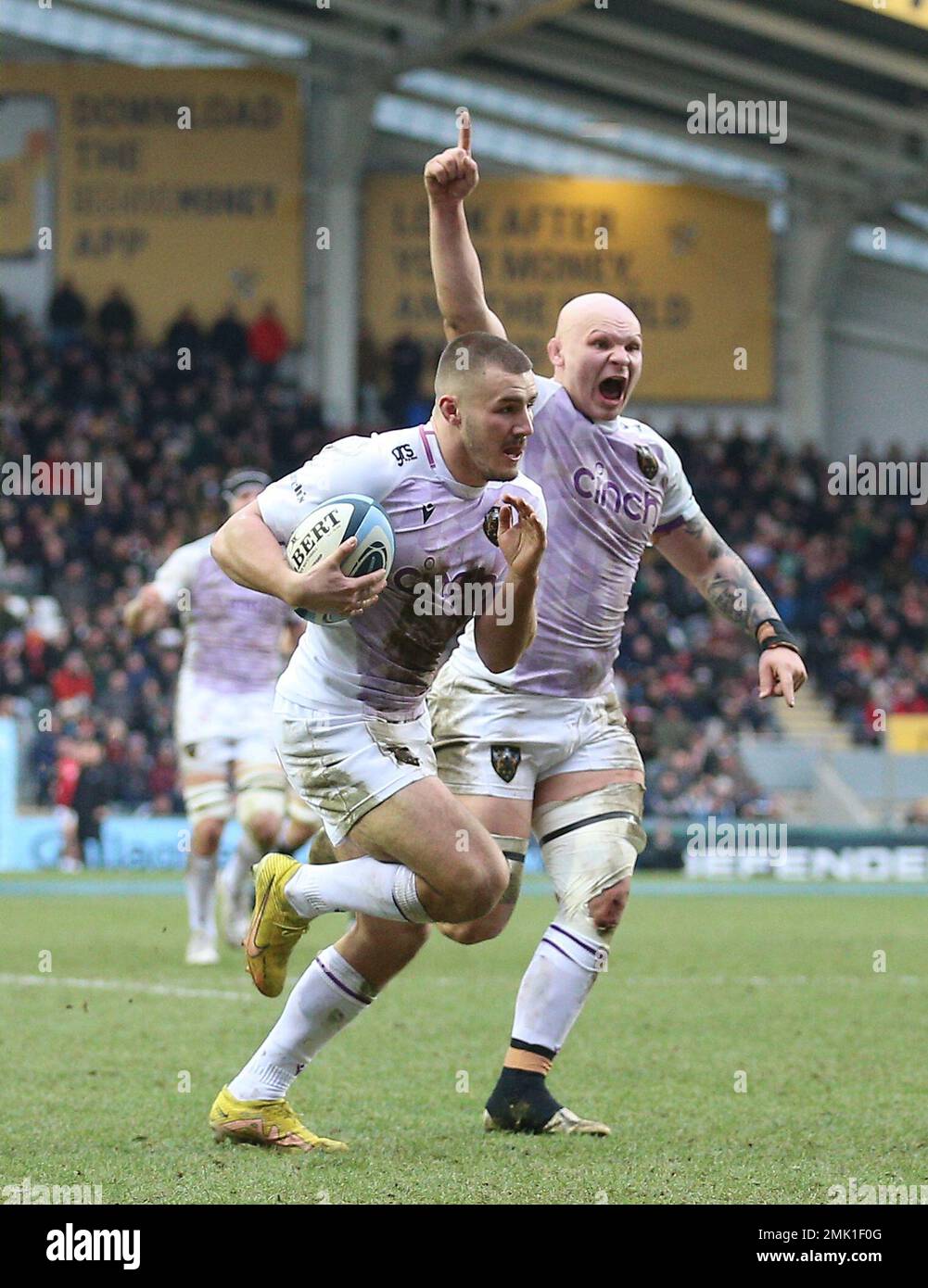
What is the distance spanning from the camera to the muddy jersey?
5.37 m

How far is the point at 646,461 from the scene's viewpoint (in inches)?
255

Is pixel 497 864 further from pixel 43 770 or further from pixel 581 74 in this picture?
pixel 581 74

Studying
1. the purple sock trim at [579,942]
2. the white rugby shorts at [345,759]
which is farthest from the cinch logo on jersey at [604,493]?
the purple sock trim at [579,942]

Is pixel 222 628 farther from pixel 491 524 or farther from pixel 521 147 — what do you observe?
pixel 521 147

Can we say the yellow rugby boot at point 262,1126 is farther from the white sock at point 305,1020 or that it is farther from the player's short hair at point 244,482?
the player's short hair at point 244,482

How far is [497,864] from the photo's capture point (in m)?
5.41

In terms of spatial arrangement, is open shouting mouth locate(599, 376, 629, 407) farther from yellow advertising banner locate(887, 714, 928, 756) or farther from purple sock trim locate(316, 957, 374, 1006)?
yellow advertising banner locate(887, 714, 928, 756)

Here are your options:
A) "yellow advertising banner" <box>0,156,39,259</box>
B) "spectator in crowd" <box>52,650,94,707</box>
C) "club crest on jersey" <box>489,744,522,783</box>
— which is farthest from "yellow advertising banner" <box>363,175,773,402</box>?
"club crest on jersey" <box>489,744,522,783</box>

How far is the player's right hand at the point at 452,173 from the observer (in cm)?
588

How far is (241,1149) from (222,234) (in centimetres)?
2892

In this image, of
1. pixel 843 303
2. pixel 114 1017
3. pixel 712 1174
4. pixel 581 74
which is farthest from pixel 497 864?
pixel 843 303

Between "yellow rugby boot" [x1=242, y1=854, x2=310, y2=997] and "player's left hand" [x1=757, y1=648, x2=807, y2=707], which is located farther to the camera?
"player's left hand" [x1=757, y1=648, x2=807, y2=707]

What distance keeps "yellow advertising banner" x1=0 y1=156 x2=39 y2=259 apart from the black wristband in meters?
28.1

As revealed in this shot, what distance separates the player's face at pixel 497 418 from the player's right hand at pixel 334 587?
53 cm
